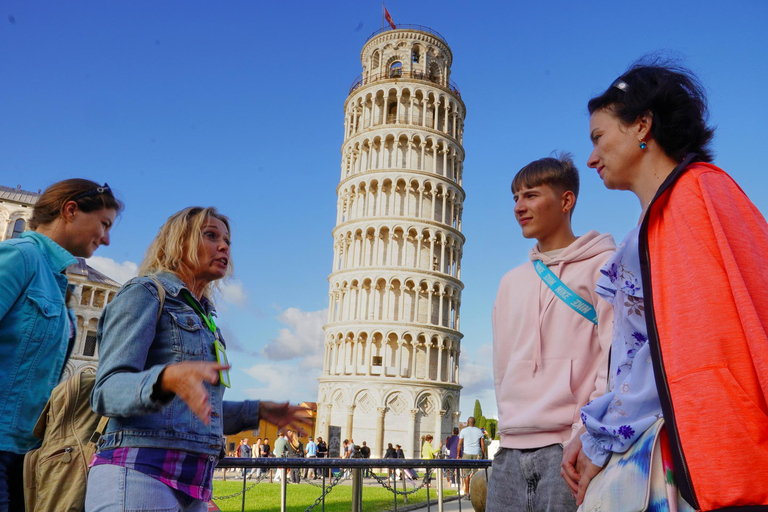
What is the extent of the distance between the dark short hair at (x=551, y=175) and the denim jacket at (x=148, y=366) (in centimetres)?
166

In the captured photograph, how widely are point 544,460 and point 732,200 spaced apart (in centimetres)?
132

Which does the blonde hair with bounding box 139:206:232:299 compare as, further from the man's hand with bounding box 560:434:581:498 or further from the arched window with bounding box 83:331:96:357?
the arched window with bounding box 83:331:96:357

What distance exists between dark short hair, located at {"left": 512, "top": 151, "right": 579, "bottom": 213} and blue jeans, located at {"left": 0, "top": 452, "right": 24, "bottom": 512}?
2.53 metres

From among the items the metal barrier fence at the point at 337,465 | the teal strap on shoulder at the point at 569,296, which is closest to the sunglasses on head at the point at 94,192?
the metal barrier fence at the point at 337,465

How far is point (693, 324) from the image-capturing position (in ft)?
4.30

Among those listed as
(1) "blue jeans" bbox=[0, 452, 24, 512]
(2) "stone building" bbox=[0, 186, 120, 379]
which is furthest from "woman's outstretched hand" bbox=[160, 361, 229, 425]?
(2) "stone building" bbox=[0, 186, 120, 379]

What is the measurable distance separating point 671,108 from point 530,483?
4.97 ft

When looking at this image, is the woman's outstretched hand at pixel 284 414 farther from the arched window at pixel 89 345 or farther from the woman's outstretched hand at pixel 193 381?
the arched window at pixel 89 345

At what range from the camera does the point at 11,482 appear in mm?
2383

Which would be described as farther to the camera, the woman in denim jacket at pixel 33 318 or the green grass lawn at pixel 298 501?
the green grass lawn at pixel 298 501

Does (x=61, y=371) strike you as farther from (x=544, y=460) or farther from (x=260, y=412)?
(x=544, y=460)

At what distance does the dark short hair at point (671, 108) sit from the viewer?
166 centimetres

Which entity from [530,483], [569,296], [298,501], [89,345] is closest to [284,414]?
[530,483]

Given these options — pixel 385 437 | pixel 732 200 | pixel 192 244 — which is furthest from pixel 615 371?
pixel 385 437
